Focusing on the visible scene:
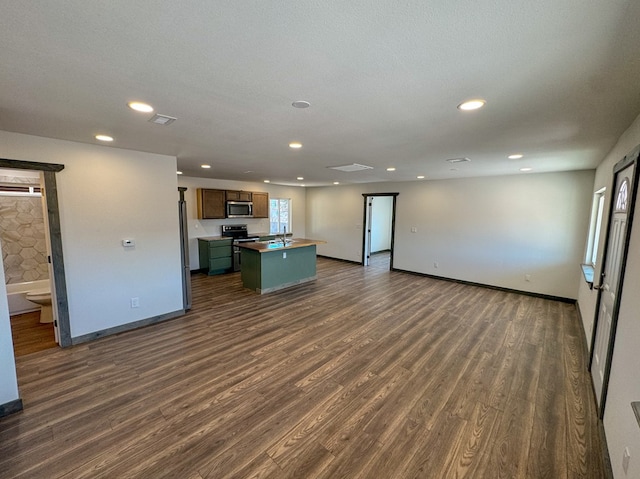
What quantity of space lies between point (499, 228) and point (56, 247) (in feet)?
22.9

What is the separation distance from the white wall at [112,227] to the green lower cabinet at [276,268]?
4.91 ft

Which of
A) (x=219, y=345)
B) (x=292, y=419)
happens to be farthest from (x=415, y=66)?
(x=219, y=345)

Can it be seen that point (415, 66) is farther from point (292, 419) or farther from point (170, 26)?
point (292, 419)

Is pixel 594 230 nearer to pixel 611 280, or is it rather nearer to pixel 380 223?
pixel 611 280

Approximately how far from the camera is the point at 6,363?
A: 6.99ft

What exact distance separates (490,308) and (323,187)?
575 centimetres

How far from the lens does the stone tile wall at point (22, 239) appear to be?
427 centimetres

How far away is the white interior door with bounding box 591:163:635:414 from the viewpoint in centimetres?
203

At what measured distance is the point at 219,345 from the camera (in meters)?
3.21

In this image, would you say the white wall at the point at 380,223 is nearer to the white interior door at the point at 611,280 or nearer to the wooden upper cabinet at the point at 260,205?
the wooden upper cabinet at the point at 260,205

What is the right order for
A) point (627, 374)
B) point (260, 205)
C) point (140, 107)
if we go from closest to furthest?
point (627, 374) → point (140, 107) → point (260, 205)

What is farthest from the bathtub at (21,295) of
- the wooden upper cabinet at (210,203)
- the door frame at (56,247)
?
the wooden upper cabinet at (210,203)

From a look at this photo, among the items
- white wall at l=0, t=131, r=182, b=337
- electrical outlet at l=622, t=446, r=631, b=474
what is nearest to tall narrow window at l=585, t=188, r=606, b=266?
electrical outlet at l=622, t=446, r=631, b=474

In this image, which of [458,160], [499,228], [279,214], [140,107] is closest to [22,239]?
[140,107]
